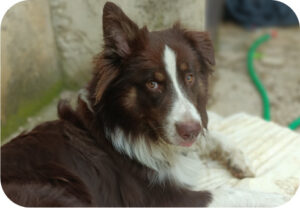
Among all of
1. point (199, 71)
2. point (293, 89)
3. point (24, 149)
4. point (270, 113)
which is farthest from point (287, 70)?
point (24, 149)

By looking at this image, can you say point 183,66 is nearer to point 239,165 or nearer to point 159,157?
point 159,157

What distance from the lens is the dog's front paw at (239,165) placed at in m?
4.21

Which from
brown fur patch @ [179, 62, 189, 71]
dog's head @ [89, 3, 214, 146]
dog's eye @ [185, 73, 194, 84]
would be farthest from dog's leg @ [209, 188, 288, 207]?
brown fur patch @ [179, 62, 189, 71]

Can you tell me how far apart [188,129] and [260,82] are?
229 inches

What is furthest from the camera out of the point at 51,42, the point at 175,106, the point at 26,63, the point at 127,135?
the point at 51,42

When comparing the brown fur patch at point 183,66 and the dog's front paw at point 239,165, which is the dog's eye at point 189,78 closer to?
the brown fur patch at point 183,66

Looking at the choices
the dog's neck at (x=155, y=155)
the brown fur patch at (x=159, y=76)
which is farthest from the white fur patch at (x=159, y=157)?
the brown fur patch at (x=159, y=76)

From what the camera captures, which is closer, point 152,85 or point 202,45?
point 152,85

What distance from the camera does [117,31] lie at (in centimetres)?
330

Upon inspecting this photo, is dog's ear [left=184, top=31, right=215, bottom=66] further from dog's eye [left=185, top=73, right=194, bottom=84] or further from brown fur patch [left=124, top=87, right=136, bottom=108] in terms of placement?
brown fur patch [left=124, top=87, right=136, bottom=108]

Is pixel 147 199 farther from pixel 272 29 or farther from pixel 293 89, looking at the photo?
pixel 272 29

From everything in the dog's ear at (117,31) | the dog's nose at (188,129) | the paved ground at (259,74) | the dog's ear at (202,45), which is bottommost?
the paved ground at (259,74)

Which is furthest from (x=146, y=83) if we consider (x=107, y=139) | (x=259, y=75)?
(x=259, y=75)

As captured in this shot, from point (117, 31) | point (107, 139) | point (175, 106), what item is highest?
point (117, 31)
